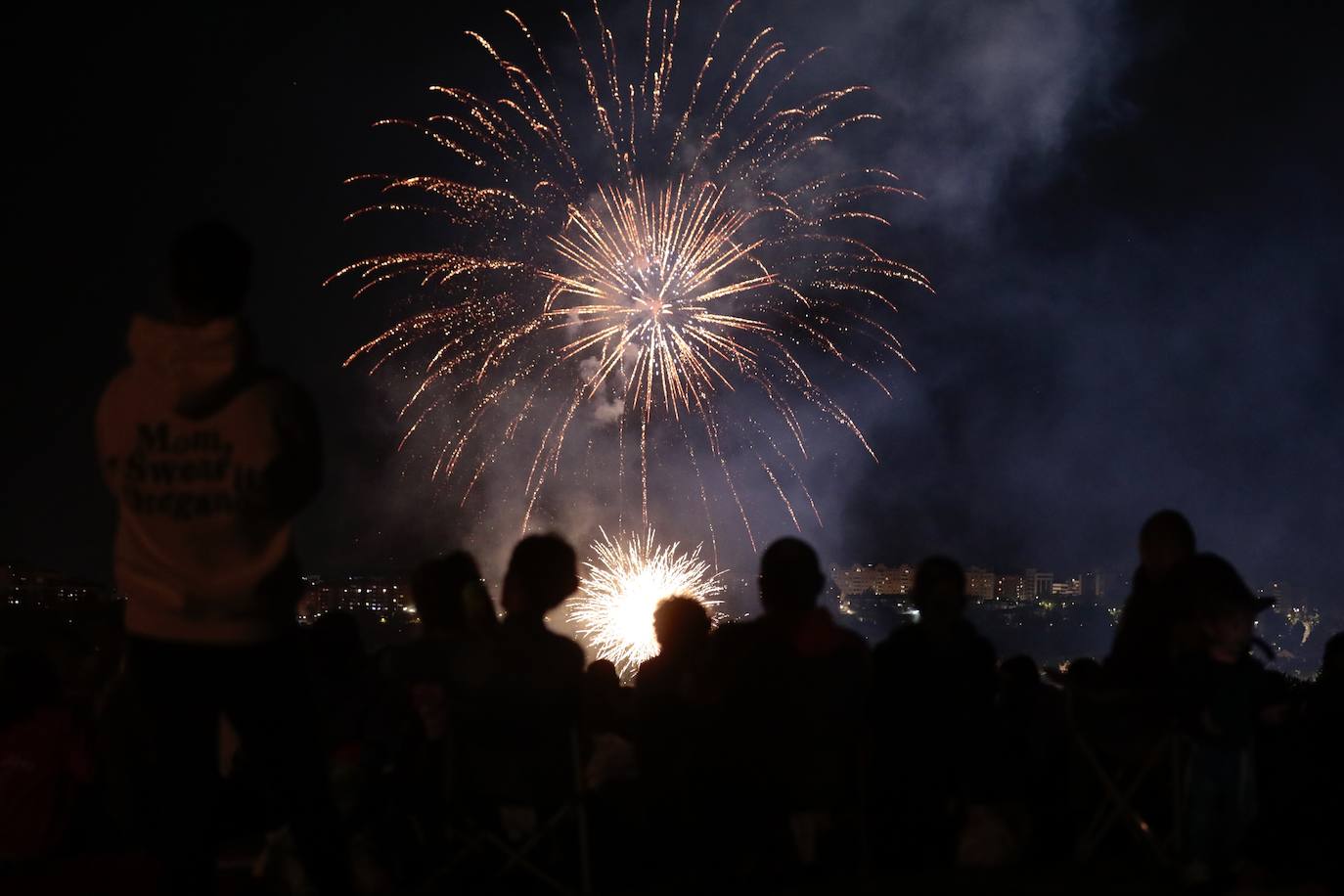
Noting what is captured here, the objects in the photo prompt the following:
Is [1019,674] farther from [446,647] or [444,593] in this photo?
[446,647]

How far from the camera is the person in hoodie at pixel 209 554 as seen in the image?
366cm

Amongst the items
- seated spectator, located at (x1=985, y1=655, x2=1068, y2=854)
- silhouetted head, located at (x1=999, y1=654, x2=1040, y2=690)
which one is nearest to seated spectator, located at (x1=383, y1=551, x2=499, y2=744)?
seated spectator, located at (x1=985, y1=655, x2=1068, y2=854)

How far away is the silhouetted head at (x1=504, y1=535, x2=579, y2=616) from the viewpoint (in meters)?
5.03

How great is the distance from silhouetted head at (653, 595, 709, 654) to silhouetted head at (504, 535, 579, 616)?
2.47 feet

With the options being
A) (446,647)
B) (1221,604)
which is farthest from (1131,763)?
(446,647)

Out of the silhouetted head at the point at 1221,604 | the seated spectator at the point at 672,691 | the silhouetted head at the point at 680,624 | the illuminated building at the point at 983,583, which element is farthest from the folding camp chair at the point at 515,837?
A: the illuminated building at the point at 983,583

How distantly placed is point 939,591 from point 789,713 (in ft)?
3.42

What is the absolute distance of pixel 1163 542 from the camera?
18.9ft

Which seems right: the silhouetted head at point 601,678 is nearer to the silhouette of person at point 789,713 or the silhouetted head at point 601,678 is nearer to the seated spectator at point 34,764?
the silhouette of person at point 789,713

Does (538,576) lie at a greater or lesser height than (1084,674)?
greater

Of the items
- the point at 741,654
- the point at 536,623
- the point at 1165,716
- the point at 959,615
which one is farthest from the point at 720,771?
the point at 1165,716

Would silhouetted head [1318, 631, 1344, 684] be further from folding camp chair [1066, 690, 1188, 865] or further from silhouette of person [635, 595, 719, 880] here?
silhouette of person [635, 595, 719, 880]

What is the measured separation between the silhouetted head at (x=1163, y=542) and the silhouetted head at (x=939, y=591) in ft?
2.77

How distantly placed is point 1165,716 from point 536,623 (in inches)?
103
